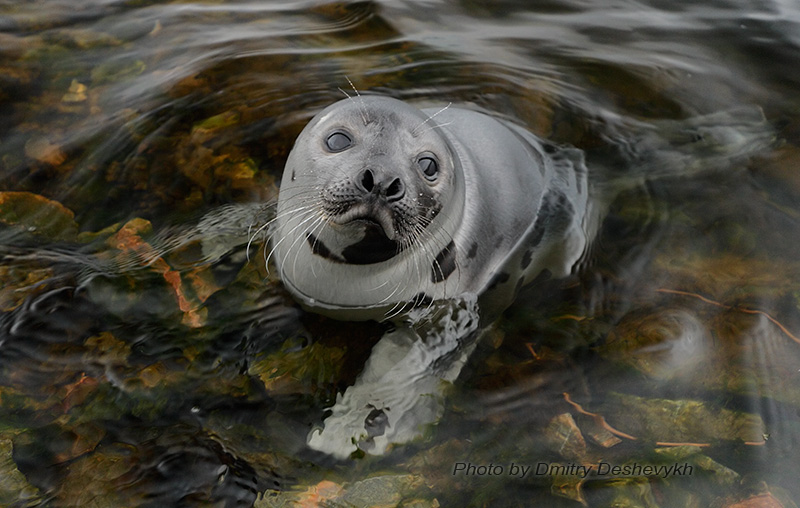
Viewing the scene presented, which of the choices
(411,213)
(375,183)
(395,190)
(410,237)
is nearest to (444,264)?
(410,237)

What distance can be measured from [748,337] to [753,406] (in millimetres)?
534

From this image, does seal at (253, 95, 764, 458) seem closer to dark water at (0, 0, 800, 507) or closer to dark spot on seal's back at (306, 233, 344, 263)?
dark spot on seal's back at (306, 233, 344, 263)

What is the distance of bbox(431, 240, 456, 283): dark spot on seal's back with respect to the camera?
3775 mm

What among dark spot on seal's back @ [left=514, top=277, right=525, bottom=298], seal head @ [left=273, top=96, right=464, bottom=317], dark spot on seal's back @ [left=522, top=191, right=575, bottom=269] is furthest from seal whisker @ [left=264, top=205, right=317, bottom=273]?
dark spot on seal's back @ [left=522, top=191, right=575, bottom=269]

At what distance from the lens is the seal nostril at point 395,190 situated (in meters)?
3.06

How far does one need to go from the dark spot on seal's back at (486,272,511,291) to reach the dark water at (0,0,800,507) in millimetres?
168

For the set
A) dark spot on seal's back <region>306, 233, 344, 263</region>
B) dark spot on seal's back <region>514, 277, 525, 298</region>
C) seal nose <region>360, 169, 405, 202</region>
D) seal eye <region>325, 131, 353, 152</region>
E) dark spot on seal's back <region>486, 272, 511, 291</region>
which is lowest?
dark spot on seal's back <region>514, 277, 525, 298</region>

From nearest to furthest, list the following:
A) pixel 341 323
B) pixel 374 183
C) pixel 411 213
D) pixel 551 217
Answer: pixel 374 183, pixel 411 213, pixel 341 323, pixel 551 217

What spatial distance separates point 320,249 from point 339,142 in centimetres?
62

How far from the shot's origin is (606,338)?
157 inches

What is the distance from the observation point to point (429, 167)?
3.42 m

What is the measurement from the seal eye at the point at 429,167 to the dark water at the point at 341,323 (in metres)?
1.00

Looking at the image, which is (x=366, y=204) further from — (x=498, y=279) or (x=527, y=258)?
(x=527, y=258)

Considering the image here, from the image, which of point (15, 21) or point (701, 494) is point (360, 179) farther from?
point (15, 21)
